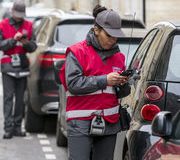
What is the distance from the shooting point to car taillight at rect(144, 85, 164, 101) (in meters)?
5.84

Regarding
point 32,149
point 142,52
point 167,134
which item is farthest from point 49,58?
point 167,134

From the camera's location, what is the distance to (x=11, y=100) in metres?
11.0

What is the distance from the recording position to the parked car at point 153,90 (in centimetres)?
581

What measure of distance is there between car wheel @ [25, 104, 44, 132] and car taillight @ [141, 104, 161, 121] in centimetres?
586

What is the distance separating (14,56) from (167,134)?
6.21 m

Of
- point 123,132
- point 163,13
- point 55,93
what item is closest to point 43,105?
point 55,93

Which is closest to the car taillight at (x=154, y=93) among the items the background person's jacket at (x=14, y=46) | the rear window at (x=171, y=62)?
the rear window at (x=171, y=62)

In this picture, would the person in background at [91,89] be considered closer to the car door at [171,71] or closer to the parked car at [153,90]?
the parked car at [153,90]

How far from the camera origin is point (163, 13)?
18.6 meters

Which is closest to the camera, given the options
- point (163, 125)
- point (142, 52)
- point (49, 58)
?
point (163, 125)

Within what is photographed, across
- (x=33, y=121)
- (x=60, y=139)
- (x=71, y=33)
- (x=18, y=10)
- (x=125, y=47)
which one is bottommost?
(x=33, y=121)

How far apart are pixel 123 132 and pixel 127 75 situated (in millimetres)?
764

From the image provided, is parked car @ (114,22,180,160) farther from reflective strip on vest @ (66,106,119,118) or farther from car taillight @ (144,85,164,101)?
reflective strip on vest @ (66,106,119,118)

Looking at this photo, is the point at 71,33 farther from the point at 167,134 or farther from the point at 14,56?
the point at 167,134
